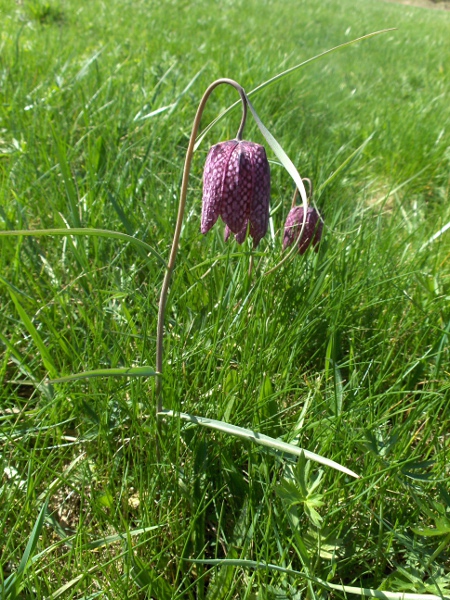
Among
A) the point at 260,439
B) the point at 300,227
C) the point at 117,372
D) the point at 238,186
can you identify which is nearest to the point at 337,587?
the point at 260,439

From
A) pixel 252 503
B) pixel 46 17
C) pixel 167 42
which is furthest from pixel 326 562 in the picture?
pixel 46 17

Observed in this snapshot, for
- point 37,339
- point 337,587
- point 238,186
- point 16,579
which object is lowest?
point 337,587

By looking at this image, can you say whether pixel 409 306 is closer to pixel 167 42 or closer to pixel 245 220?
pixel 245 220

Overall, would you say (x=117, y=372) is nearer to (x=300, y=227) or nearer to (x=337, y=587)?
(x=337, y=587)

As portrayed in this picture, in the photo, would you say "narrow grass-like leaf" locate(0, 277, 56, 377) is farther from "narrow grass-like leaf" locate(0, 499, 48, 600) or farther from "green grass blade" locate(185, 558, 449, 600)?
"green grass blade" locate(185, 558, 449, 600)

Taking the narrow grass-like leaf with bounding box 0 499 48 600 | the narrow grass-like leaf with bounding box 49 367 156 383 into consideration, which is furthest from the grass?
the narrow grass-like leaf with bounding box 49 367 156 383

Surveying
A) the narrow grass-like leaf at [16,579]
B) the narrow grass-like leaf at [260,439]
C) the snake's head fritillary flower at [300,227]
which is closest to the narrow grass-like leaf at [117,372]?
the narrow grass-like leaf at [260,439]

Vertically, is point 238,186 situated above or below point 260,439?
above
